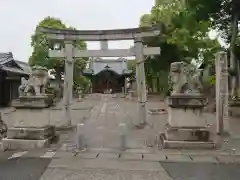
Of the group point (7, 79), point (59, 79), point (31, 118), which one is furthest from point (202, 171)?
point (59, 79)

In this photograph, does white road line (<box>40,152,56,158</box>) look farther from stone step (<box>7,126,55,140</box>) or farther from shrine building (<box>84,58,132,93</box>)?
shrine building (<box>84,58,132,93</box>)

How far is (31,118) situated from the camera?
9219 millimetres

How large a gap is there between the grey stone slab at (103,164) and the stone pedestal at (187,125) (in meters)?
1.84

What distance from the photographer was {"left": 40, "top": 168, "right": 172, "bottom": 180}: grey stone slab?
241 inches

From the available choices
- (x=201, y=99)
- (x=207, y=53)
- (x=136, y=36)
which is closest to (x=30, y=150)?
(x=201, y=99)

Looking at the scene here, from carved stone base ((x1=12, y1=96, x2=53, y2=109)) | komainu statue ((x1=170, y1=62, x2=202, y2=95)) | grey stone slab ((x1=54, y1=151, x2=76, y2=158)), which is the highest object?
komainu statue ((x1=170, y1=62, x2=202, y2=95))

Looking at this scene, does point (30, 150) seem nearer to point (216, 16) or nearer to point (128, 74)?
point (216, 16)

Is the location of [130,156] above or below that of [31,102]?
below

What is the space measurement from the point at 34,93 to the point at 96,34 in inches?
212

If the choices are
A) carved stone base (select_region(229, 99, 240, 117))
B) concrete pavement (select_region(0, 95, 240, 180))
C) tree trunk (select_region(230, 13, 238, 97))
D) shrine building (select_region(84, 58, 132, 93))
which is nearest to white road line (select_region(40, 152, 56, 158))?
concrete pavement (select_region(0, 95, 240, 180))

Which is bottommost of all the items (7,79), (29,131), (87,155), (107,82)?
(87,155)

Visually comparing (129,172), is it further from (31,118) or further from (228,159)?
(31,118)

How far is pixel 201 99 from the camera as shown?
8.96 meters

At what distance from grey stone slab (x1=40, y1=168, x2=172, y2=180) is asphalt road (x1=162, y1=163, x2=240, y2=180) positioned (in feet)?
1.09
